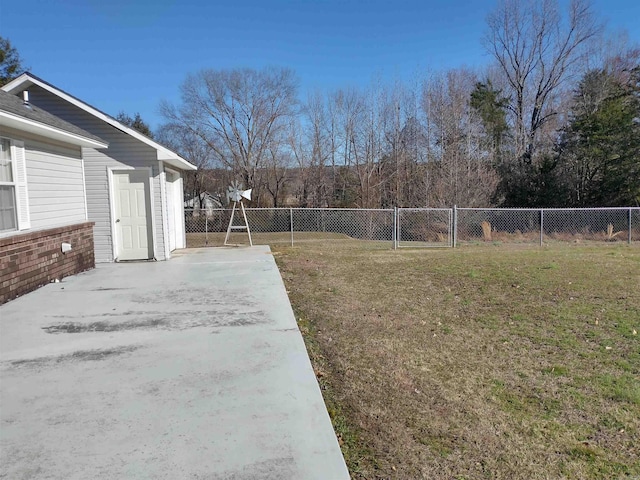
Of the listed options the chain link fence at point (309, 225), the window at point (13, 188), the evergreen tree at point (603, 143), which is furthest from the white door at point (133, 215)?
the evergreen tree at point (603, 143)

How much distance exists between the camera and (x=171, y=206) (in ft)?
38.9

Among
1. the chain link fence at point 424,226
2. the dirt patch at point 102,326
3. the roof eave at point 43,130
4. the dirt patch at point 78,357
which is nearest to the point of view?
the dirt patch at point 78,357

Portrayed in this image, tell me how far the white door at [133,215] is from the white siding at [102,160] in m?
0.20

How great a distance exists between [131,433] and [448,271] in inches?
293

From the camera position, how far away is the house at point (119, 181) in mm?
9375

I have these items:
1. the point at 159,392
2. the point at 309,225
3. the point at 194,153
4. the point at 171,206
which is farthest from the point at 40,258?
the point at 194,153

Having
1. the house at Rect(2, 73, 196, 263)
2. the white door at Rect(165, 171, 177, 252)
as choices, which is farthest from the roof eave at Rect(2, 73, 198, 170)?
the white door at Rect(165, 171, 177, 252)

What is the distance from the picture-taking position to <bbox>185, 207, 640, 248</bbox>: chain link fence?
15477mm

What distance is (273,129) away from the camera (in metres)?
29.8

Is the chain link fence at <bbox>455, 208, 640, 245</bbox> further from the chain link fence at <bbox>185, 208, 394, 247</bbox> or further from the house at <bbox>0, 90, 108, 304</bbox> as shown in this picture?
the house at <bbox>0, 90, 108, 304</bbox>

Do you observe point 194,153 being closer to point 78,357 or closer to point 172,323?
point 172,323

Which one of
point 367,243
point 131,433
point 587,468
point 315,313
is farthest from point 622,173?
point 131,433

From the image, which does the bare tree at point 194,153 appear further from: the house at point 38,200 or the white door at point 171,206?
the house at point 38,200

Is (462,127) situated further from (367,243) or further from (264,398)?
(264,398)
